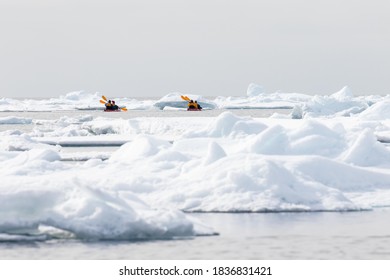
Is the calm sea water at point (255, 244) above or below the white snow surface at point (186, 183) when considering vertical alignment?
below

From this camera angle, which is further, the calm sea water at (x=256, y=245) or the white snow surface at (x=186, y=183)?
the white snow surface at (x=186, y=183)

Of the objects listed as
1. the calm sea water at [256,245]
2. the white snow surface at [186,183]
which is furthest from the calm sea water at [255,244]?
the white snow surface at [186,183]

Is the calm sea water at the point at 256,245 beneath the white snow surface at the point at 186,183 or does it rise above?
beneath

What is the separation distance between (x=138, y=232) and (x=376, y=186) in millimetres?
7425

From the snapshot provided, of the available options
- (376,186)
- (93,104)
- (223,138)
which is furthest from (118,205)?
(93,104)

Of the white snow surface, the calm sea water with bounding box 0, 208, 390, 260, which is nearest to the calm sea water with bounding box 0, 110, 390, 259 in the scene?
the calm sea water with bounding box 0, 208, 390, 260

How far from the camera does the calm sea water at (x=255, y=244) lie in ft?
40.6

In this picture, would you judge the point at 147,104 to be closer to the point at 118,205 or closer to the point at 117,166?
the point at 117,166

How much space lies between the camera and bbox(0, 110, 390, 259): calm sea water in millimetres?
12367

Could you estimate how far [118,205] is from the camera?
44.7 feet

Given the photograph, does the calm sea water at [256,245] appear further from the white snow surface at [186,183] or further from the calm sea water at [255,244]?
the white snow surface at [186,183]

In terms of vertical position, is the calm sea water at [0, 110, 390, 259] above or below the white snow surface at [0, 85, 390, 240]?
below

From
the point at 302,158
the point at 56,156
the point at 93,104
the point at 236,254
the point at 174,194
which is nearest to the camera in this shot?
the point at 236,254

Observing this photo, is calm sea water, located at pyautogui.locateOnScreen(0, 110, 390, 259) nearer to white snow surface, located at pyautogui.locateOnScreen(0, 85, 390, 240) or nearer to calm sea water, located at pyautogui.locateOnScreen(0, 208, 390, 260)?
calm sea water, located at pyautogui.locateOnScreen(0, 208, 390, 260)
